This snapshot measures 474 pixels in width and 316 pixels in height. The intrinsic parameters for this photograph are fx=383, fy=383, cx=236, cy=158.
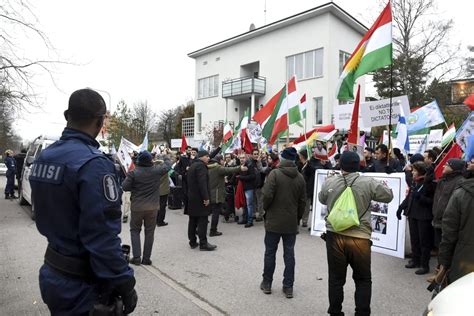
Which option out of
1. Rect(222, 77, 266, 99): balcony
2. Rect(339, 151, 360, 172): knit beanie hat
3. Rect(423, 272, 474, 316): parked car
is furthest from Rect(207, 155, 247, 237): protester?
Rect(222, 77, 266, 99): balcony

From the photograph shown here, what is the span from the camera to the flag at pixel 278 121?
992 centimetres

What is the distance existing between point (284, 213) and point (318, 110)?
86.5 feet

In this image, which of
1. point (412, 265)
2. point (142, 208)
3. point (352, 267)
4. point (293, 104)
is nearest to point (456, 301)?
point (352, 267)

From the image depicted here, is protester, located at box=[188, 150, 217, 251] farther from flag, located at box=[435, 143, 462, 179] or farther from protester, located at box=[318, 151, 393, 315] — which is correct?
flag, located at box=[435, 143, 462, 179]

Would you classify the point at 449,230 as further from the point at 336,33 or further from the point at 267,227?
the point at 336,33

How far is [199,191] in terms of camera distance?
770cm

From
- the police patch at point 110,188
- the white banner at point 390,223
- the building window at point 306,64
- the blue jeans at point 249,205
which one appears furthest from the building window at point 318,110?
the police patch at point 110,188

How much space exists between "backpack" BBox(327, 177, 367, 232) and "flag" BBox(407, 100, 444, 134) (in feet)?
25.8

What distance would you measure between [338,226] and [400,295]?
76.7 inches

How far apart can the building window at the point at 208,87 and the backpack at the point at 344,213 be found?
36.8 m

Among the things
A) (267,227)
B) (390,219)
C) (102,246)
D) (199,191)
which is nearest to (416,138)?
(390,219)

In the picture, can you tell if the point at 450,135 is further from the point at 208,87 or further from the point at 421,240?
the point at 208,87

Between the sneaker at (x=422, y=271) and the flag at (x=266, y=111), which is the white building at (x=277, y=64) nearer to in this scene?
the flag at (x=266, y=111)

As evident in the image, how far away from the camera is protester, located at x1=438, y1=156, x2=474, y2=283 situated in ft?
12.5
